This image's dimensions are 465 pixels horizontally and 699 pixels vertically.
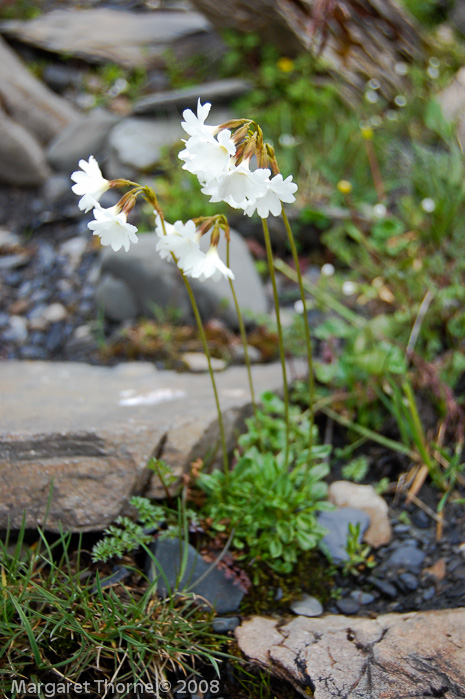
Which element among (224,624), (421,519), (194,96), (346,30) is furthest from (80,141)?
(224,624)

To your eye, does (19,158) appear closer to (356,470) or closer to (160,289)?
(160,289)

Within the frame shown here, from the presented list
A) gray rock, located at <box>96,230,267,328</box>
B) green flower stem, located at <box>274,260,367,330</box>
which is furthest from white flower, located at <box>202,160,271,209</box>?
gray rock, located at <box>96,230,267,328</box>

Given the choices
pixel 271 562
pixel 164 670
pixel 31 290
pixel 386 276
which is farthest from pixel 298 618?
pixel 31 290

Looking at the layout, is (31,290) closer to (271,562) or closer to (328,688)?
(271,562)

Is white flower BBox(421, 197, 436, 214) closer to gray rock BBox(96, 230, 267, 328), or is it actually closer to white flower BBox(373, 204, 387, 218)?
white flower BBox(373, 204, 387, 218)

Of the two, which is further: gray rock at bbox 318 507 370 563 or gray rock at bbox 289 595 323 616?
gray rock at bbox 318 507 370 563
